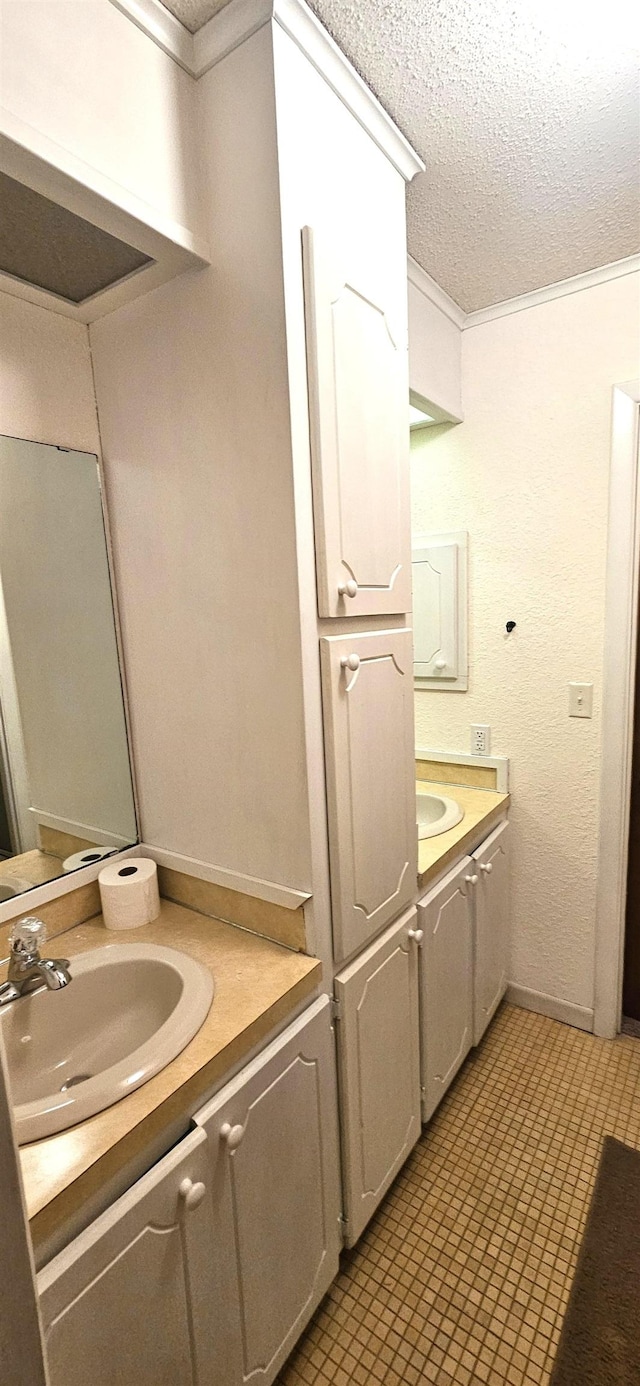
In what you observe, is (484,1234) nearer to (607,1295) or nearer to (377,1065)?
(607,1295)

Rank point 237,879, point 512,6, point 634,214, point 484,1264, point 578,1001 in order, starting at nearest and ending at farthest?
point 512,6 → point 237,879 → point 484,1264 → point 634,214 → point 578,1001

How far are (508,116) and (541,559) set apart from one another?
3.55 feet

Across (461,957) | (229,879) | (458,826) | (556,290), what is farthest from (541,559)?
(229,879)

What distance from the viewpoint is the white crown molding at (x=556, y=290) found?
167 cm

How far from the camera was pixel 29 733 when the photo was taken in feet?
3.89

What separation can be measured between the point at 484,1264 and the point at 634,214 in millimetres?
2528

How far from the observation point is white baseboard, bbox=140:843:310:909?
3.57 ft

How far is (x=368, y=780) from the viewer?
1.19 meters

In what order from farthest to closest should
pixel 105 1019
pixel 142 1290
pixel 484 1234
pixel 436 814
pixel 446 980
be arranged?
1. pixel 436 814
2. pixel 446 980
3. pixel 484 1234
4. pixel 105 1019
5. pixel 142 1290

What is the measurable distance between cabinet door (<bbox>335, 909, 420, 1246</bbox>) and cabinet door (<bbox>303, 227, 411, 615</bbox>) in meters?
0.76

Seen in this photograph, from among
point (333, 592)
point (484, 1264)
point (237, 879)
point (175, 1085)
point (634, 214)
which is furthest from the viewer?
point (634, 214)

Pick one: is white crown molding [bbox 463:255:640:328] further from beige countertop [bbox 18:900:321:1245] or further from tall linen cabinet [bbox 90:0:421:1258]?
beige countertop [bbox 18:900:321:1245]

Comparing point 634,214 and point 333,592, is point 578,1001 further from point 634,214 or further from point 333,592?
point 634,214

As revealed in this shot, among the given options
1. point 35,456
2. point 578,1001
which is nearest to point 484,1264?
point 578,1001
